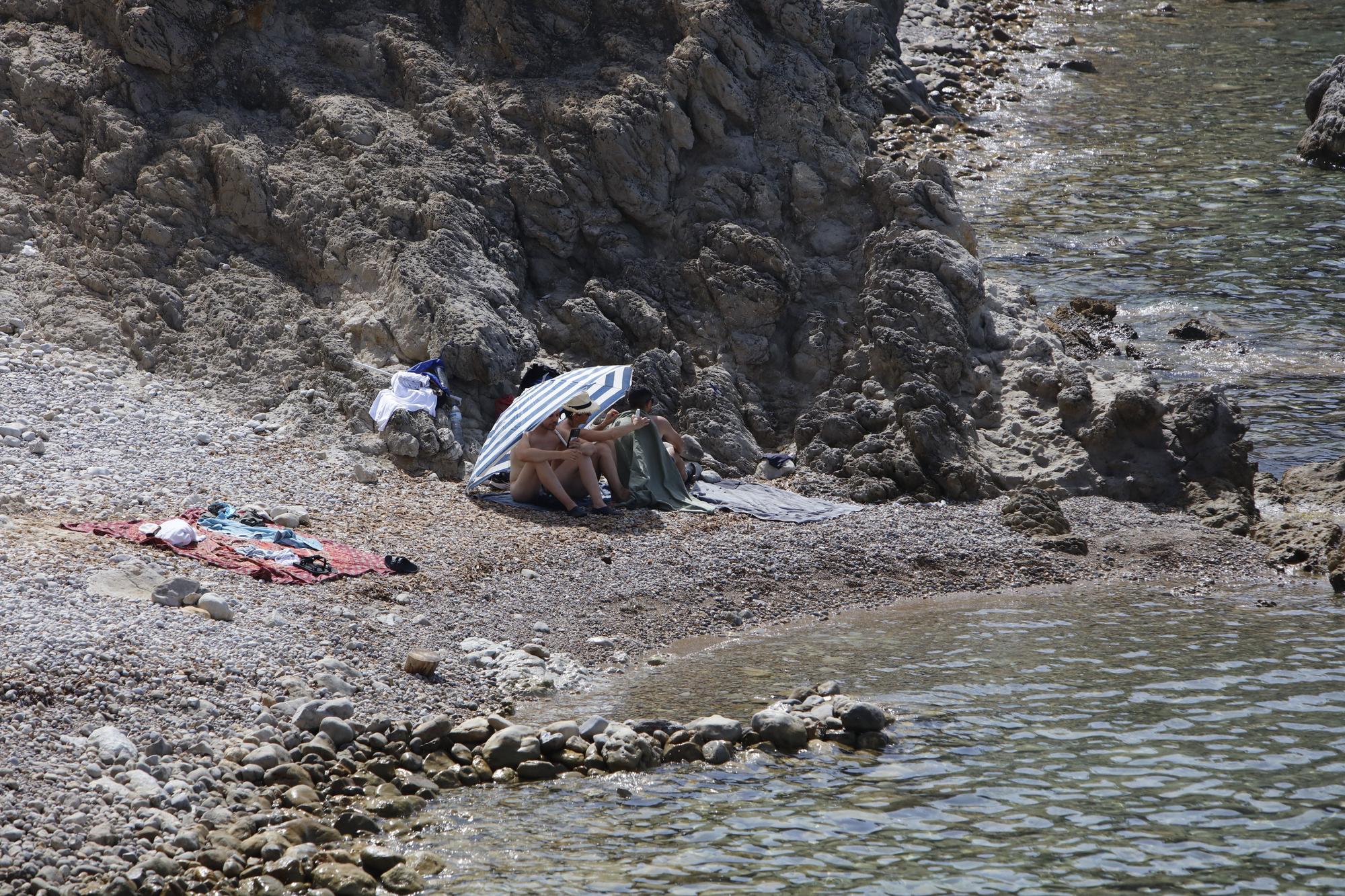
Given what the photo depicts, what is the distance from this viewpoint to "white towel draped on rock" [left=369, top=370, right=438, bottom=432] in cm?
1528

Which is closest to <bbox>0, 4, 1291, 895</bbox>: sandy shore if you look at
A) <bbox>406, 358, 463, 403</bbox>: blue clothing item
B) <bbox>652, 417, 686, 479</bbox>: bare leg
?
<bbox>652, 417, 686, 479</bbox>: bare leg

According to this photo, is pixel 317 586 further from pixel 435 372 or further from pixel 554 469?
pixel 435 372

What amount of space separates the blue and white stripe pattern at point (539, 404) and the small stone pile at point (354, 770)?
487 cm

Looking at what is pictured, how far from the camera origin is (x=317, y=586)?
1177 centimetres

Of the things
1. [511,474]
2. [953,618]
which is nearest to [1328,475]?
[953,618]

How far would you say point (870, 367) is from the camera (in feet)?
56.8

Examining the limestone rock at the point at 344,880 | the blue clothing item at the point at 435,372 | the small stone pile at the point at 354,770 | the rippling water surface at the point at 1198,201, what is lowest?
the limestone rock at the point at 344,880

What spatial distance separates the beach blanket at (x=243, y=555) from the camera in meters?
11.7

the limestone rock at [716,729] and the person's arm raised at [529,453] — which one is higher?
the person's arm raised at [529,453]

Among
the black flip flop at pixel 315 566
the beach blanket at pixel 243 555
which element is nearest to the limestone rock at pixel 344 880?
the beach blanket at pixel 243 555

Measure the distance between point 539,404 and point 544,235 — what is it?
3833mm

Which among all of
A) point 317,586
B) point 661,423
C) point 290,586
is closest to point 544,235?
point 661,423

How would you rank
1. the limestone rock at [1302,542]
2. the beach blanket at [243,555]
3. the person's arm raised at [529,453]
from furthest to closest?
the limestone rock at [1302,542]
the person's arm raised at [529,453]
the beach blanket at [243,555]

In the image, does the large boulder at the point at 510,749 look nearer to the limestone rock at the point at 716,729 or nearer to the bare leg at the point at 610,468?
the limestone rock at the point at 716,729
